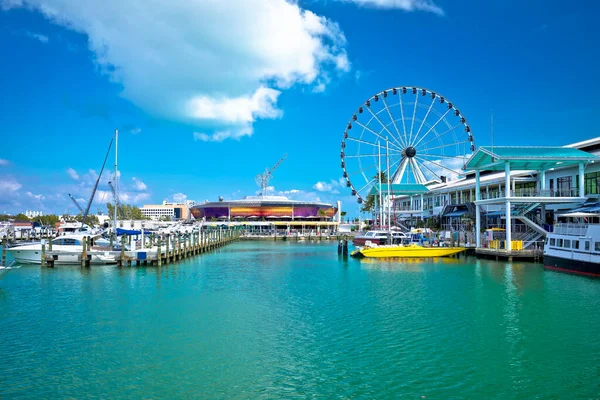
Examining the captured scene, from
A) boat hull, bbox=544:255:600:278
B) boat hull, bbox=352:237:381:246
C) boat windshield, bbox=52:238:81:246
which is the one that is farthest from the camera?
boat hull, bbox=352:237:381:246

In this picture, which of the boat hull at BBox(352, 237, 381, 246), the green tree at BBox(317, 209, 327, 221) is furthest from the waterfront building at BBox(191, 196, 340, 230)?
the boat hull at BBox(352, 237, 381, 246)

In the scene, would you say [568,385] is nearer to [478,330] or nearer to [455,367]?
[455,367]

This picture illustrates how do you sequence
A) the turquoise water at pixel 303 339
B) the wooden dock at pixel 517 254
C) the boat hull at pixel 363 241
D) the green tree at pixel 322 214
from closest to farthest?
the turquoise water at pixel 303 339
the wooden dock at pixel 517 254
the boat hull at pixel 363 241
the green tree at pixel 322 214

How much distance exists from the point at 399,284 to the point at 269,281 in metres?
9.86

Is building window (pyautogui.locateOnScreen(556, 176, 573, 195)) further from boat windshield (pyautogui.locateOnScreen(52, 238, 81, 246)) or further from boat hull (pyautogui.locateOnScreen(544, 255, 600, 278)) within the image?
boat windshield (pyautogui.locateOnScreen(52, 238, 81, 246))

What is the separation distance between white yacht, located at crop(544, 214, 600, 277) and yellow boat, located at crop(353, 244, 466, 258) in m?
11.9

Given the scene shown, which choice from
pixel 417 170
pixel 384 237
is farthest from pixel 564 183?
pixel 417 170

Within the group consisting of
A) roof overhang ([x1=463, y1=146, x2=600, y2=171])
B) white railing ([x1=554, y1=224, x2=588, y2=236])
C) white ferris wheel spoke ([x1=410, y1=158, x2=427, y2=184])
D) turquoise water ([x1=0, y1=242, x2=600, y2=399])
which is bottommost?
turquoise water ([x1=0, y1=242, x2=600, y2=399])

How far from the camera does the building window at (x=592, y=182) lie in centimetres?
4838

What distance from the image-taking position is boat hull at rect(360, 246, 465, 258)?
5053 centimetres

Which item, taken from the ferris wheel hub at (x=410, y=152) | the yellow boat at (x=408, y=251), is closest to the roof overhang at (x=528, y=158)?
the yellow boat at (x=408, y=251)

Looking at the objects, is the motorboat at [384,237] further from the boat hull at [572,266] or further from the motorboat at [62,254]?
the motorboat at [62,254]

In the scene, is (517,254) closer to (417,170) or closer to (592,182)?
(592,182)

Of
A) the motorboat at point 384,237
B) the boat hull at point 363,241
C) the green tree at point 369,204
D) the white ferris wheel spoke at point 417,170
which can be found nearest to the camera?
the motorboat at point 384,237
